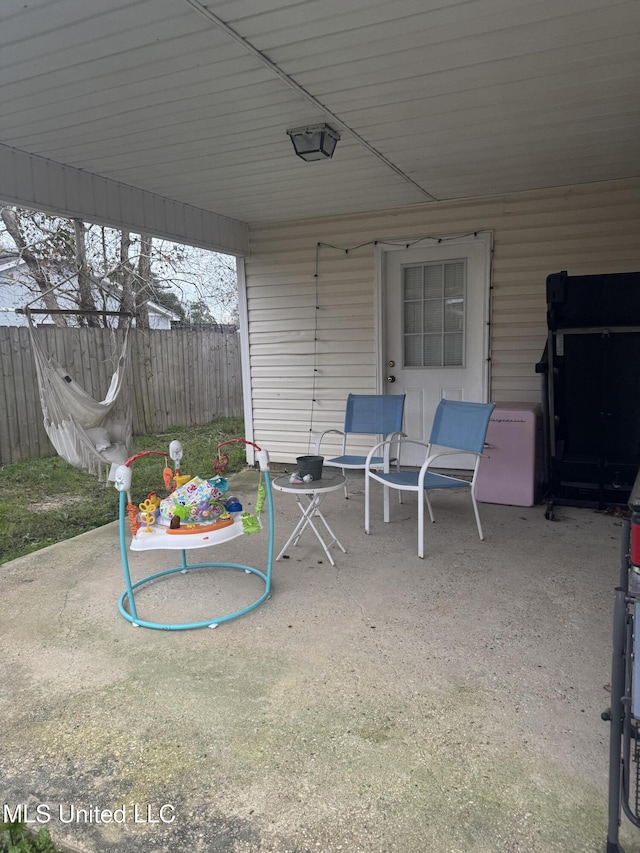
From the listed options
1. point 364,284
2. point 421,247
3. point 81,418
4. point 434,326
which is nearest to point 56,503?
point 81,418

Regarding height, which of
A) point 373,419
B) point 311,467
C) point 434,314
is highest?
point 434,314

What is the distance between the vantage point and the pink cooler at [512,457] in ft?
13.5

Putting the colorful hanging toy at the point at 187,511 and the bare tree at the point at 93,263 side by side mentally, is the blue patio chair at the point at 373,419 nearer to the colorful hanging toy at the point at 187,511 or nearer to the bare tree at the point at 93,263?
the colorful hanging toy at the point at 187,511

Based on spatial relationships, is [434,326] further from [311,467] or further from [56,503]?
[56,503]

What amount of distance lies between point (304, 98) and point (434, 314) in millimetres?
2525

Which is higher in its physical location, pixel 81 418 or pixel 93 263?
pixel 93 263

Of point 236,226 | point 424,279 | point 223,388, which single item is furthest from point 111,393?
point 223,388

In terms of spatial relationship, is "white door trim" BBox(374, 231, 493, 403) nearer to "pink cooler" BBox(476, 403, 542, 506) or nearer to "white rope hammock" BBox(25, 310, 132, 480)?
"pink cooler" BBox(476, 403, 542, 506)

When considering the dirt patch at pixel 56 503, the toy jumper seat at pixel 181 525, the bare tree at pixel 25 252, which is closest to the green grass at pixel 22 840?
the toy jumper seat at pixel 181 525

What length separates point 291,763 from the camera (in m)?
1.66

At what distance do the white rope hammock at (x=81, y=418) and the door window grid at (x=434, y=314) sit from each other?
2.44 meters

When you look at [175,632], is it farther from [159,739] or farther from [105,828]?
[105,828]

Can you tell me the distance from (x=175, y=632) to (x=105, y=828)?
1004 mm

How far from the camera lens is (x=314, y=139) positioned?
3.09 metres
